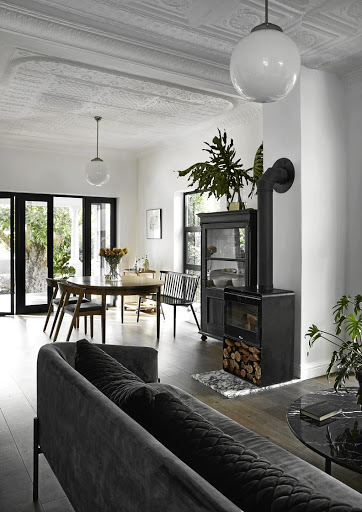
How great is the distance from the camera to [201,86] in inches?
170

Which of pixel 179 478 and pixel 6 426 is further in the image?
pixel 6 426

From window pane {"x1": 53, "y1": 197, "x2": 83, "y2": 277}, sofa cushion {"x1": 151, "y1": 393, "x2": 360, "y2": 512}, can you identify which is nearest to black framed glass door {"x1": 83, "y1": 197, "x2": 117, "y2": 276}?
window pane {"x1": 53, "y1": 197, "x2": 83, "y2": 277}

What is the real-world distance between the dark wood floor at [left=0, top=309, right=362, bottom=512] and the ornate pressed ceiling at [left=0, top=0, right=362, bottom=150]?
8.97ft

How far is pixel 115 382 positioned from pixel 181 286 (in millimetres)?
4139

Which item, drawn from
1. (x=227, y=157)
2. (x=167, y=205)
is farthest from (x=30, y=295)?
(x=227, y=157)

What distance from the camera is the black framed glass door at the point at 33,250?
7.18 metres

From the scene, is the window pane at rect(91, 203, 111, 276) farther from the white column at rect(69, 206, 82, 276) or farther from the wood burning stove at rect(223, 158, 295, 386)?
the wood burning stove at rect(223, 158, 295, 386)

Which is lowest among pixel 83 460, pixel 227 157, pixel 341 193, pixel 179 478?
pixel 83 460

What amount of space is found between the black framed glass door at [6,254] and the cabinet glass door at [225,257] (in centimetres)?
360

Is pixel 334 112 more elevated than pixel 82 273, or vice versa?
pixel 334 112

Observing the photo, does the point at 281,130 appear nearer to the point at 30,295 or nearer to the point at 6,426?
the point at 6,426

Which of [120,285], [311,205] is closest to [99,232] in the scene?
[120,285]

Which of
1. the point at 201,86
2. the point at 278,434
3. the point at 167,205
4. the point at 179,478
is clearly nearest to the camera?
the point at 179,478

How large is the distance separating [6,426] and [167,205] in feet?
15.9
